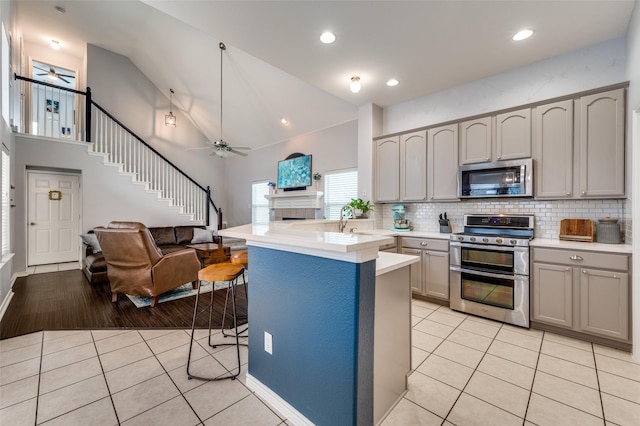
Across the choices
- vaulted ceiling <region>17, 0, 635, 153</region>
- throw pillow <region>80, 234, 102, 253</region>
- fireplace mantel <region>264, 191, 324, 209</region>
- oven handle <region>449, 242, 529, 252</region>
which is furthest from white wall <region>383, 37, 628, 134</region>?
throw pillow <region>80, 234, 102, 253</region>

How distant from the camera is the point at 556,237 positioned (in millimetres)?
3207

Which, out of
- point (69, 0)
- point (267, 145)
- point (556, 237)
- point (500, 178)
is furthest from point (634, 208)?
point (69, 0)

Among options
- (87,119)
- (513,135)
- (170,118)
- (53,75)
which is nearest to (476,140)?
(513,135)

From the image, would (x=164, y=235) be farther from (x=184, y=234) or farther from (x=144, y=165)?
(x=144, y=165)

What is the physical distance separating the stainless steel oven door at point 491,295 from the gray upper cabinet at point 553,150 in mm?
1068

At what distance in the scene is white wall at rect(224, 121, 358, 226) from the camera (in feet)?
17.6

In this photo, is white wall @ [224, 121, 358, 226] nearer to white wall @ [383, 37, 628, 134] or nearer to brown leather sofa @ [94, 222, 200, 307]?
white wall @ [383, 37, 628, 134]

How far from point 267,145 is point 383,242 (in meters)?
6.40

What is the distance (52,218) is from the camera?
18.2 feet

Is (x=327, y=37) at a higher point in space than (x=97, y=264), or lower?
higher

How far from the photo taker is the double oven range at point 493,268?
2.93 m

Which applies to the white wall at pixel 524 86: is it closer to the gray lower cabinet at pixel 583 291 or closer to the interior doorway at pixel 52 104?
the gray lower cabinet at pixel 583 291

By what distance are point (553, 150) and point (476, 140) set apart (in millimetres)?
819

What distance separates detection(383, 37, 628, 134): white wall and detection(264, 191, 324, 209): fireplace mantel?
7.09 feet
